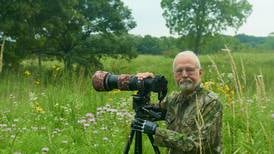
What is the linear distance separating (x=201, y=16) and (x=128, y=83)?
4912 cm

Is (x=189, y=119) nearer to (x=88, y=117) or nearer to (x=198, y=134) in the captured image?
(x=198, y=134)

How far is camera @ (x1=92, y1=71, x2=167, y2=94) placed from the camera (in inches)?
125

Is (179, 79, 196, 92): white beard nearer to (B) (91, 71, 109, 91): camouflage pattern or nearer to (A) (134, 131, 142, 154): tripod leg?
(A) (134, 131, 142, 154): tripod leg

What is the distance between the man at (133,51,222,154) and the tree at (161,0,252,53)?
47313 mm

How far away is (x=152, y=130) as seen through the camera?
3.05m

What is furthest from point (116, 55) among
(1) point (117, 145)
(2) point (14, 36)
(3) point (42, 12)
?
(1) point (117, 145)

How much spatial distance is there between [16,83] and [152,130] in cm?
673

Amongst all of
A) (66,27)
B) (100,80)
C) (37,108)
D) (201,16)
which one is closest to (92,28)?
(66,27)

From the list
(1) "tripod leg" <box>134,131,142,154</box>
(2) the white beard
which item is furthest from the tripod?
(2) the white beard

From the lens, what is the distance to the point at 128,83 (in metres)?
3.26

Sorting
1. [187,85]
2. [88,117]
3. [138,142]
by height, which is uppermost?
[187,85]

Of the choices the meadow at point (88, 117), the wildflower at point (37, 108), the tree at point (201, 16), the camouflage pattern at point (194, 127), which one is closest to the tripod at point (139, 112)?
the camouflage pattern at point (194, 127)

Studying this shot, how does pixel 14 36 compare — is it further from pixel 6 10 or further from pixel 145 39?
pixel 145 39

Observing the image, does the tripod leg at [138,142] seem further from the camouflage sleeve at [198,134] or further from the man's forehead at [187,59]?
the man's forehead at [187,59]
